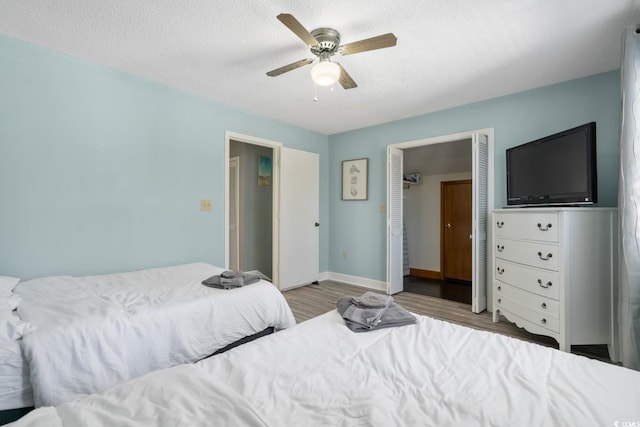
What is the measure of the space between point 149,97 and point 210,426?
3.15 metres

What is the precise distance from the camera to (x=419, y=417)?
862 millimetres

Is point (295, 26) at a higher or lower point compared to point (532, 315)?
higher

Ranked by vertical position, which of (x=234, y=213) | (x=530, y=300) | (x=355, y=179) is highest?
(x=355, y=179)

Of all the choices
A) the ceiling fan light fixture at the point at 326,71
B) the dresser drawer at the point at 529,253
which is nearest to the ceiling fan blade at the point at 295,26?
the ceiling fan light fixture at the point at 326,71

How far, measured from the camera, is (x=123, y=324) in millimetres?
1633

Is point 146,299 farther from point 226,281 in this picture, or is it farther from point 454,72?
point 454,72

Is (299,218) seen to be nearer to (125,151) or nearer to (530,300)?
(125,151)

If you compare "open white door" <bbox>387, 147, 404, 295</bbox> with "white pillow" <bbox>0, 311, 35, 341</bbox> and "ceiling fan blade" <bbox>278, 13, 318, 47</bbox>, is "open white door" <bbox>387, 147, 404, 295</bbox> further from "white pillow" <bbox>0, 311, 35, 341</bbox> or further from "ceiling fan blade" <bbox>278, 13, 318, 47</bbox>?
"white pillow" <bbox>0, 311, 35, 341</bbox>

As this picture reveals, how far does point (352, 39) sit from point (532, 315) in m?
2.72

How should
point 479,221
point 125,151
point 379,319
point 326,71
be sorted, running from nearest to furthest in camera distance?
point 379,319
point 326,71
point 125,151
point 479,221

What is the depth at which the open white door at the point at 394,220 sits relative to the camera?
4152 mm

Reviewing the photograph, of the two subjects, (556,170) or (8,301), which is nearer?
(8,301)

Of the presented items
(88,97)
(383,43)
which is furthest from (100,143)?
(383,43)

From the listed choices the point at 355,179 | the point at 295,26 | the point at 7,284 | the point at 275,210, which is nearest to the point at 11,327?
the point at 7,284
